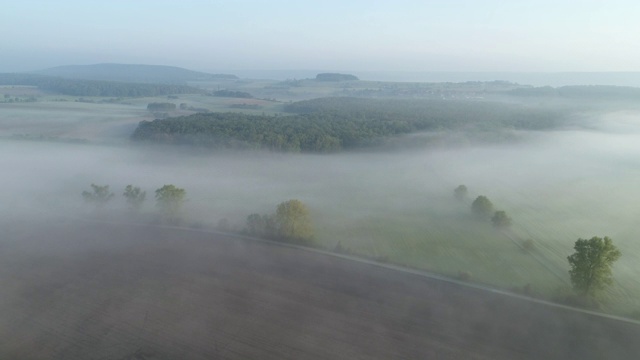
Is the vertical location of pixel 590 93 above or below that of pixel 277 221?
above

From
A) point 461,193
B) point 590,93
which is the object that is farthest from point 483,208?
point 590,93

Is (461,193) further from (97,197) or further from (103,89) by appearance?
(103,89)

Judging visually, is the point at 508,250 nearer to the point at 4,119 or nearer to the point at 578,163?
the point at 578,163

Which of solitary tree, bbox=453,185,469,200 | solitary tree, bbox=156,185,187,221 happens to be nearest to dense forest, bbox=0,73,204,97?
solitary tree, bbox=156,185,187,221

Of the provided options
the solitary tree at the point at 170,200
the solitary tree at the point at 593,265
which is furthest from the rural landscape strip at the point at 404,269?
the solitary tree at the point at 170,200

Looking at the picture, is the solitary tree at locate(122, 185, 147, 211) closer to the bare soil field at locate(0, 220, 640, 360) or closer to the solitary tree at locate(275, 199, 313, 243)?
the bare soil field at locate(0, 220, 640, 360)
